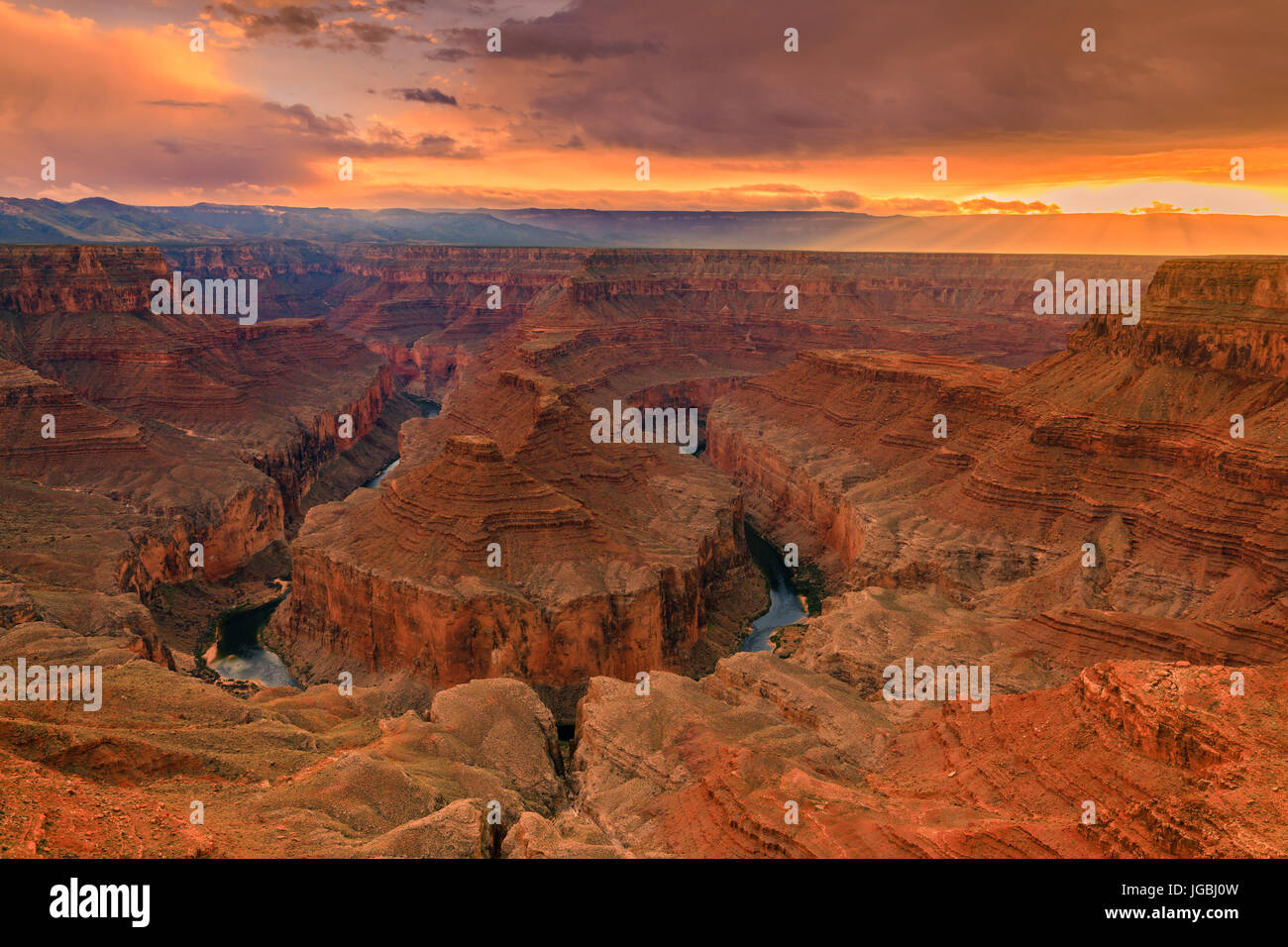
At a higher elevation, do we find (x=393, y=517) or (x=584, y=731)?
(x=393, y=517)

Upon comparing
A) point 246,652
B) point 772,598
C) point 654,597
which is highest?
point 654,597

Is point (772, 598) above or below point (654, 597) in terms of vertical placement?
below

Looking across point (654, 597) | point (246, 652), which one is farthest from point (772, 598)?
point (246, 652)

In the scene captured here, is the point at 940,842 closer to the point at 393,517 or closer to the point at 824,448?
the point at 393,517

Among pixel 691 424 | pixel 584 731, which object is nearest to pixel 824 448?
pixel 691 424

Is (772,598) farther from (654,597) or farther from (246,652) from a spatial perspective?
(246,652)

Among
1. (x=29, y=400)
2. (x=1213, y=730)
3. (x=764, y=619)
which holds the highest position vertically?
(x=29, y=400)
